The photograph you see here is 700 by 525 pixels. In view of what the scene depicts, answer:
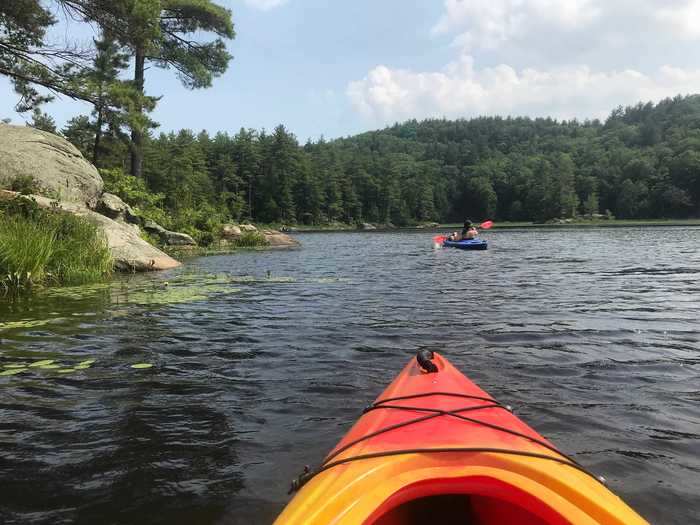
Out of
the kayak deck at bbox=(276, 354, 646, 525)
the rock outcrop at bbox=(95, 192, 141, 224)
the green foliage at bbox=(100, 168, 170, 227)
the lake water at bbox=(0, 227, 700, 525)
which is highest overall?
the green foliage at bbox=(100, 168, 170, 227)

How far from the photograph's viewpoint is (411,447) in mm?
2309

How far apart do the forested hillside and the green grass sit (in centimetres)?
3127

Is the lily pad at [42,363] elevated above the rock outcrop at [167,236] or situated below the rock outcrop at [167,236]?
below

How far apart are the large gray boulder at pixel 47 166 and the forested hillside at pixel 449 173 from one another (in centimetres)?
2451

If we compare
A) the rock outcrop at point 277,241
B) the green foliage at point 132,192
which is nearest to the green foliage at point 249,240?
the rock outcrop at point 277,241

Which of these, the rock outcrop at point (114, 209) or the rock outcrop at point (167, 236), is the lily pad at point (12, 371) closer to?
the rock outcrop at point (114, 209)

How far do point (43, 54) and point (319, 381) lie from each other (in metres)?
14.6

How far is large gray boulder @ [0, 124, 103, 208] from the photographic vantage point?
46.8 ft

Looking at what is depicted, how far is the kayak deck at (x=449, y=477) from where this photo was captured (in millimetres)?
1902

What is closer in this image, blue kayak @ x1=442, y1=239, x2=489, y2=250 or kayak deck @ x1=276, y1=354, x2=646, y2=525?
kayak deck @ x1=276, y1=354, x2=646, y2=525

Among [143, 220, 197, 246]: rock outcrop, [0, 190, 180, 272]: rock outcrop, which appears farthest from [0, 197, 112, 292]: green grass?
[143, 220, 197, 246]: rock outcrop

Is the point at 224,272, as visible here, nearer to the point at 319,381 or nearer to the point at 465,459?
the point at 319,381

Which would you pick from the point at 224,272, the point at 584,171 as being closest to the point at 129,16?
the point at 224,272

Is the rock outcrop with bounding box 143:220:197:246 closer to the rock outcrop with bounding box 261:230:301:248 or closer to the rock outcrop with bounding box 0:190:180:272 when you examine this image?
the rock outcrop with bounding box 0:190:180:272
